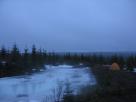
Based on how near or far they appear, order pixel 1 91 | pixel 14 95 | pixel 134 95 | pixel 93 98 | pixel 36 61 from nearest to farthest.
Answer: pixel 93 98
pixel 134 95
pixel 14 95
pixel 1 91
pixel 36 61

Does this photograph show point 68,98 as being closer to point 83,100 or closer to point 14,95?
point 83,100

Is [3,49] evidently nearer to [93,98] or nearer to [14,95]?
[14,95]

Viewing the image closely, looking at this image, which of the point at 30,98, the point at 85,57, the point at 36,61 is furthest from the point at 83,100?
the point at 85,57

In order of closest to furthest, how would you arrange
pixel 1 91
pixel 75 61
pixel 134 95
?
pixel 134 95 < pixel 1 91 < pixel 75 61

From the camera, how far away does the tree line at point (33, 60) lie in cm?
3084

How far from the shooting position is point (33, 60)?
44438 millimetres

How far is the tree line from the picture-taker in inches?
1214

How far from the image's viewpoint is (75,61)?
5666 centimetres

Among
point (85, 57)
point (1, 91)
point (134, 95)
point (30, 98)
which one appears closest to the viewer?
point (134, 95)

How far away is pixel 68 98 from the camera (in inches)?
444

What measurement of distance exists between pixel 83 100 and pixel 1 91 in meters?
6.91

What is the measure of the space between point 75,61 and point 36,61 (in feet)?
45.3

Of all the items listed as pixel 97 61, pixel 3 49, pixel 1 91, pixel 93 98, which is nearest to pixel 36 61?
pixel 3 49

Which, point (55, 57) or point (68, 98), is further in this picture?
point (55, 57)
